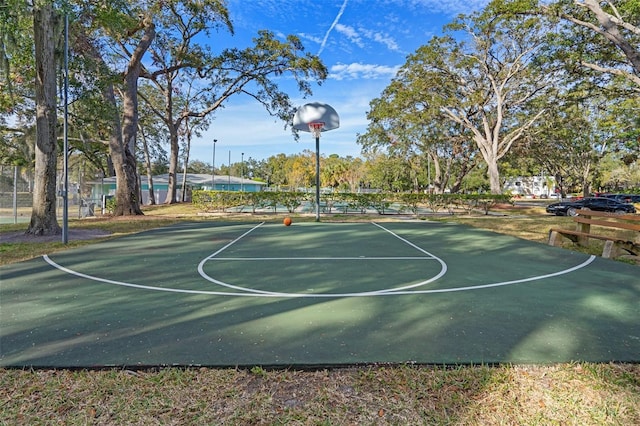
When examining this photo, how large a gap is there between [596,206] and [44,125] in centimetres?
2707

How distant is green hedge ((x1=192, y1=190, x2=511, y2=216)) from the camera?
64.9 feet

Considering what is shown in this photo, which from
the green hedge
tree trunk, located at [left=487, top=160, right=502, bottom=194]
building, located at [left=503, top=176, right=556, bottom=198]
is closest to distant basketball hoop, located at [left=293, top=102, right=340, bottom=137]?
the green hedge

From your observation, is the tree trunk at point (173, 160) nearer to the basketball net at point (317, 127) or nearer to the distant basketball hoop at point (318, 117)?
the distant basketball hoop at point (318, 117)

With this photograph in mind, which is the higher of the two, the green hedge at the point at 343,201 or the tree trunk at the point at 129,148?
the tree trunk at the point at 129,148

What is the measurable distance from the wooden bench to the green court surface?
598 mm

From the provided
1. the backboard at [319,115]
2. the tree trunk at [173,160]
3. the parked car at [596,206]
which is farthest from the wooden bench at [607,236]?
the tree trunk at [173,160]

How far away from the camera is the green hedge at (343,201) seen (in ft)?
64.9

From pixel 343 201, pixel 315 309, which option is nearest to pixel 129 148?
pixel 343 201

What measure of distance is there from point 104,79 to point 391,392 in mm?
15883

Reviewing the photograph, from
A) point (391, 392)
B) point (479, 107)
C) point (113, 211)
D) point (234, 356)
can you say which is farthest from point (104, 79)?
point (479, 107)

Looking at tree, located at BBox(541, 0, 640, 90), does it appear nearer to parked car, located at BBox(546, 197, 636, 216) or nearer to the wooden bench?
parked car, located at BBox(546, 197, 636, 216)

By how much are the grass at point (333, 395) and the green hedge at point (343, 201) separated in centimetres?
1722

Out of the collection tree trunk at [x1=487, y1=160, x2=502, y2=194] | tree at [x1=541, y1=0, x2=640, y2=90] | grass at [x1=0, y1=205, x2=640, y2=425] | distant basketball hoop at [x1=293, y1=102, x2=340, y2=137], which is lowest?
grass at [x1=0, y1=205, x2=640, y2=425]

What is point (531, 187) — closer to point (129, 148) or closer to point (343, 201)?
point (343, 201)
